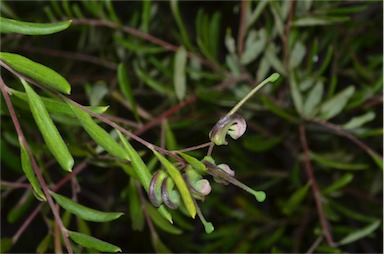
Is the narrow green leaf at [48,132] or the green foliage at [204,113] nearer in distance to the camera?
the narrow green leaf at [48,132]

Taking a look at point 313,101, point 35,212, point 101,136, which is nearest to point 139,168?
point 101,136


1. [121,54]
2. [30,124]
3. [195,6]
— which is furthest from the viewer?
[195,6]

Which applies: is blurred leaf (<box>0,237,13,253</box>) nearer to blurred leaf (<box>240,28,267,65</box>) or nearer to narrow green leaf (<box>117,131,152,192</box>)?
narrow green leaf (<box>117,131,152,192</box>)

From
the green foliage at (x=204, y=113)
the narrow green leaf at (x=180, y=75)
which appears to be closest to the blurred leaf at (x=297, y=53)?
the green foliage at (x=204, y=113)

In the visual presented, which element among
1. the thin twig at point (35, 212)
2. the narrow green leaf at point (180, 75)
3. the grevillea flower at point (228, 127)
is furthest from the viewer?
the narrow green leaf at point (180, 75)

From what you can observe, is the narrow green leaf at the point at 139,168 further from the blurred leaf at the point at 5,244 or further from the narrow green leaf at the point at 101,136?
the blurred leaf at the point at 5,244

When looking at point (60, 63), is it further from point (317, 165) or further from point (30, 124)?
point (317, 165)

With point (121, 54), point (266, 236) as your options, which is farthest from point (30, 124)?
point (266, 236)

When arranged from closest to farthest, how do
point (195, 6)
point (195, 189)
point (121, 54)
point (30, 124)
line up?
point (195, 189) < point (30, 124) < point (121, 54) < point (195, 6)

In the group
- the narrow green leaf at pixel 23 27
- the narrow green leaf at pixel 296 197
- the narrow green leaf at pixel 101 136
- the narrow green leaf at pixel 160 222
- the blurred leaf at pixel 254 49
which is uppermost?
the blurred leaf at pixel 254 49

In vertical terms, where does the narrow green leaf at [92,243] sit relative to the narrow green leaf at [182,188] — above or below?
below
